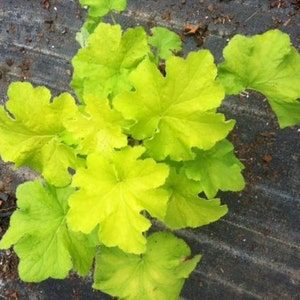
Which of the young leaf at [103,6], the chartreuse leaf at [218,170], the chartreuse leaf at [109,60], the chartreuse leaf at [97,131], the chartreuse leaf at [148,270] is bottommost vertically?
the chartreuse leaf at [148,270]

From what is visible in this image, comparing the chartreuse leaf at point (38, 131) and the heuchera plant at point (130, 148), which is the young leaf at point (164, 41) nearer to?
the heuchera plant at point (130, 148)

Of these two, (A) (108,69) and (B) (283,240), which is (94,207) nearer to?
(A) (108,69)

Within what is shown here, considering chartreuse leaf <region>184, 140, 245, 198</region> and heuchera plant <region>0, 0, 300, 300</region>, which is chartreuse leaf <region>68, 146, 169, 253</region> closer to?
heuchera plant <region>0, 0, 300, 300</region>

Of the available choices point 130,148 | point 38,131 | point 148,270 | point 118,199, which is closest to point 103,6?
point 38,131

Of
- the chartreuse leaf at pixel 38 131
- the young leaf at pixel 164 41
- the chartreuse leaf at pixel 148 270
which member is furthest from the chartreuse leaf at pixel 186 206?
the young leaf at pixel 164 41

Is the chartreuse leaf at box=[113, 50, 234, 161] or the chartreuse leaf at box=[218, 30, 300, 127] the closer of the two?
the chartreuse leaf at box=[113, 50, 234, 161]

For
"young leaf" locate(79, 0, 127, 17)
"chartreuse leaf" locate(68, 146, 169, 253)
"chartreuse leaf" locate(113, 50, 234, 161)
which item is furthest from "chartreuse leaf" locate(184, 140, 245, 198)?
"young leaf" locate(79, 0, 127, 17)

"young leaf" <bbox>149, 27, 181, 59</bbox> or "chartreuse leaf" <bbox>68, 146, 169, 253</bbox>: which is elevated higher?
"young leaf" <bbox>149, 27, 181, 59</bbox>
